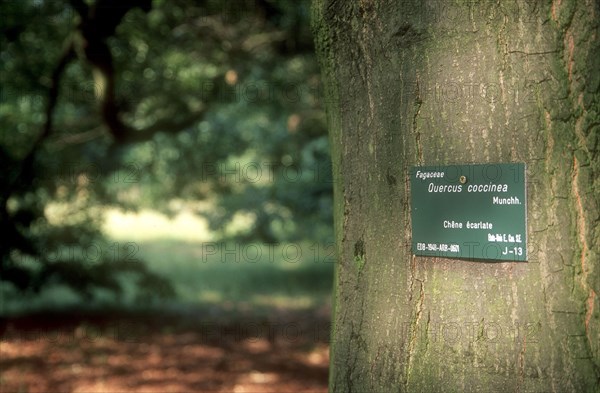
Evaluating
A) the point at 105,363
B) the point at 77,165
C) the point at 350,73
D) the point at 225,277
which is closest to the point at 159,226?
the point at 225,277

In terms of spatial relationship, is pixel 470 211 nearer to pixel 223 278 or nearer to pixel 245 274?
pixel 223 278

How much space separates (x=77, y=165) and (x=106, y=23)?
347 centimetres

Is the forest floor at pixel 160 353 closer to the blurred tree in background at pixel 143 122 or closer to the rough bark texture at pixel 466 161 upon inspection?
the blurred tree in background at pixel 143 122

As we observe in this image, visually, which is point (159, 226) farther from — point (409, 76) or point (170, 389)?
point (409, 76)

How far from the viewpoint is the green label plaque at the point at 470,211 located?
2.21 m

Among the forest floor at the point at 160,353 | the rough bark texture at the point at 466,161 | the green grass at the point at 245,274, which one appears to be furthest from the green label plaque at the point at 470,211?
the green grass at the point at 245,274

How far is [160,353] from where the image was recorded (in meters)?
7.21

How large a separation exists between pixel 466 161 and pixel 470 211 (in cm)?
17

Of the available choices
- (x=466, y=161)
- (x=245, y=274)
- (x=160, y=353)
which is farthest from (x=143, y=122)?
(x=466, y=161)

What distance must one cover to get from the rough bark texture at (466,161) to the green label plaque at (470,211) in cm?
3

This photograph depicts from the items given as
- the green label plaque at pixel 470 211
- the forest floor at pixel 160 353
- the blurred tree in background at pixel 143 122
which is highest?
the blurred tree in background at pixel 143 122

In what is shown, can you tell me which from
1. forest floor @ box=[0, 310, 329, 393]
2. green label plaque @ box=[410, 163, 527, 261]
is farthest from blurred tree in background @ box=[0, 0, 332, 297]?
green label plaque @ box=[410, 163, 527, 261]

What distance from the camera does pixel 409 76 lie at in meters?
2.40

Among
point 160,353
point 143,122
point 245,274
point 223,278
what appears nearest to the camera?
point 160,353
